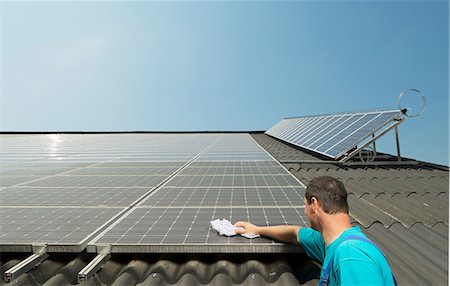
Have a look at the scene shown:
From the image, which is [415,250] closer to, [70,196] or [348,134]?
[70,196]

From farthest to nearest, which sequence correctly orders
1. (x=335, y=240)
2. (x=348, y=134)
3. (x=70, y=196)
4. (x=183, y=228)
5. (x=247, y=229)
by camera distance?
1. (x=348, y=134)
2. (x=70, y=196)
3. (x=183, y=228)
4. (x=247, y=229)
5. (x=335, y=240)

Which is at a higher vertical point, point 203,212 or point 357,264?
point 357,264

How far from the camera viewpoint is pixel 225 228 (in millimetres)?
3271

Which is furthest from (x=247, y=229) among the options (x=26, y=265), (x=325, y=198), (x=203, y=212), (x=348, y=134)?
(x=348, y=134)

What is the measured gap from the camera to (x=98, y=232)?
3.34 meters

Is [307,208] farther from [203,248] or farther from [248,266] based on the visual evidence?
[203,248]

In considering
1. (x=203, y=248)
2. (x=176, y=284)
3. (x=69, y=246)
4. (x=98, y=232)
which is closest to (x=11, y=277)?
(x=69, y=246)

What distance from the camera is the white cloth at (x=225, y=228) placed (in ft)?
10.4

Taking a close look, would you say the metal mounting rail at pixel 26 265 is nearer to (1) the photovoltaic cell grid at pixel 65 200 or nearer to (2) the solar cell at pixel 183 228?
(1) the photovoltaic cell grid at pixel 65 200

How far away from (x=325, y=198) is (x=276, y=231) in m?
1.01

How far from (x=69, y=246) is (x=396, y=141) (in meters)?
10.0

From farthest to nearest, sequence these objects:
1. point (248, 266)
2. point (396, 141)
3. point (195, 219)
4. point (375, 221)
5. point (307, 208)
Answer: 1. point (396, 141)
2. point (375, 221)
3. point (195, 219)
4. point (248, 266)
5. point (307, 208)

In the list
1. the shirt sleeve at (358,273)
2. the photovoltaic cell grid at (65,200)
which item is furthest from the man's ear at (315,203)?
the photovoltaic cell grid at (65,200)

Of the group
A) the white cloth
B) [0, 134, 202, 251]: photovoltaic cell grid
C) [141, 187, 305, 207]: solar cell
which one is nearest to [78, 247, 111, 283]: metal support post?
[0, 134, 202, 251]: photovoltaic cell grid
